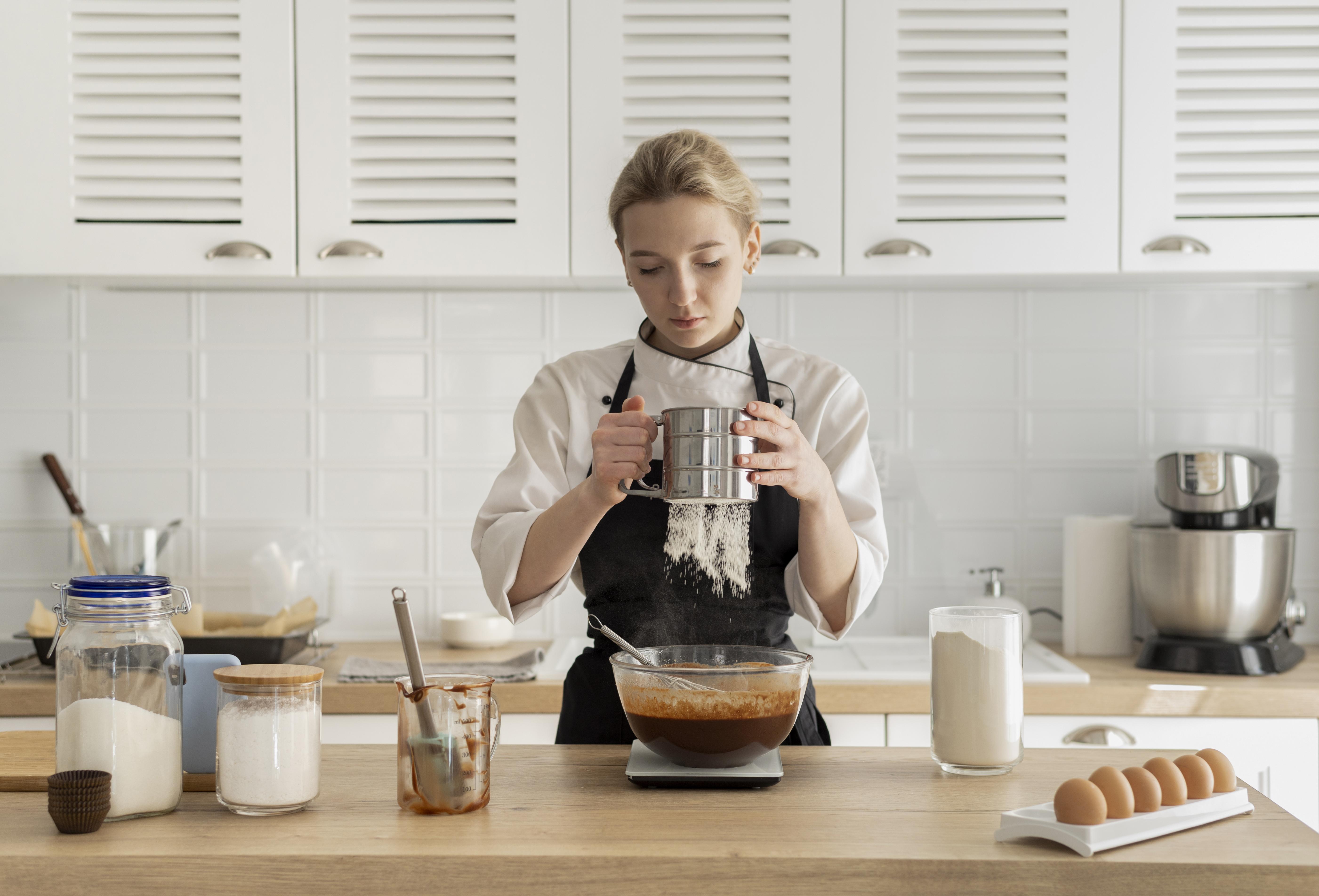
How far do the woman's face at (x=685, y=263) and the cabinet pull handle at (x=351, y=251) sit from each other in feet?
3.08

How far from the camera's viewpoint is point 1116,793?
932mm

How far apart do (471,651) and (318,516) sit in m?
0.52

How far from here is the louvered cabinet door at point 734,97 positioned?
2.21 m

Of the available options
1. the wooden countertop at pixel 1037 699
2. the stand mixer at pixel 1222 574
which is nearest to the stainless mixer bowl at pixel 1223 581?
the stand mixer at pixel 1222 574

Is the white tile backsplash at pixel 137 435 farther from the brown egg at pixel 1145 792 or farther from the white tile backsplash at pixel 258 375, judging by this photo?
the brown egg at pixel 1145 792

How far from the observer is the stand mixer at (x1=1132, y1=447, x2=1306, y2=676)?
2146mm

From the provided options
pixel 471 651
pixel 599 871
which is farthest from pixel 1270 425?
pixel 599 871

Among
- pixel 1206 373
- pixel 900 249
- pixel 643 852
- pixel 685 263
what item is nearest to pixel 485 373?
pixel 900 249

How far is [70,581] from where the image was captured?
976mm

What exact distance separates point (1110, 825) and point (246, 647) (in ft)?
5.33

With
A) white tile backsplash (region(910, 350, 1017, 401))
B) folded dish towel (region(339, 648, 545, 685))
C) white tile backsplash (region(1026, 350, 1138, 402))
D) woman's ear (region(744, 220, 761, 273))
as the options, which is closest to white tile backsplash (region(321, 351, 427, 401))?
folded dish towel (region(339, 648, 545, 685))

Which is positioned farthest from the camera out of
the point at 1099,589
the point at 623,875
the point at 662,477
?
the point at 1099,589

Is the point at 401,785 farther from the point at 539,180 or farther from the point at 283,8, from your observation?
the point at 283,8

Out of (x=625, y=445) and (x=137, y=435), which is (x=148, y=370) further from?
(x=625, y=445)
